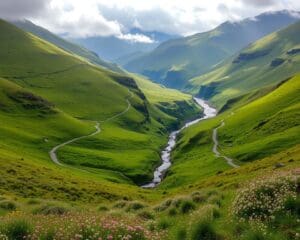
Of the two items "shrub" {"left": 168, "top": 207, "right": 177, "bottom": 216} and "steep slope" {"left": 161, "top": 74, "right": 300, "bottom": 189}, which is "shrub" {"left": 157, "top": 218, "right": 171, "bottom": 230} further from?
"steep slope" {"left": 161, "top": 74, "right": 300, "bottom": 189}

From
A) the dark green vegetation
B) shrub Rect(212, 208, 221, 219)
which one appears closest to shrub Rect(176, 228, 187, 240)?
the dark green vegetation

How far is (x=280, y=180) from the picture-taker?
20375 millimetres

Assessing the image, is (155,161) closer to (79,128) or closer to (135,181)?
(135,181)

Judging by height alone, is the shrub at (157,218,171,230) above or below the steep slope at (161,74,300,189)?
above

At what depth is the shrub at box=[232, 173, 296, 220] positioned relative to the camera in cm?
1856

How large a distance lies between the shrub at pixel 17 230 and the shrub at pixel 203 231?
6818mm

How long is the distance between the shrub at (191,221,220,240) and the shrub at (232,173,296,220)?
62.5 inches

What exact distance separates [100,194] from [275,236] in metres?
65.1

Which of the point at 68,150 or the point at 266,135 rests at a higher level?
the point at 68,150

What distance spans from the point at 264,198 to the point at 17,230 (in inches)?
420

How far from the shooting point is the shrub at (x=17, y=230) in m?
17.6

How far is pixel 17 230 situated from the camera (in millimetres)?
17734

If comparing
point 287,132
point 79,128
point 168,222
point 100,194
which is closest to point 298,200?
point 168,222

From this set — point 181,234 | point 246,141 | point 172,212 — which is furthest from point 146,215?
point 246,141
